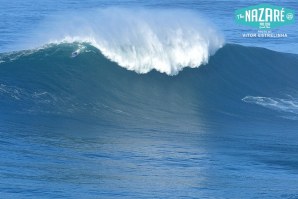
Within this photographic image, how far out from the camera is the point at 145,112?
25781 mm

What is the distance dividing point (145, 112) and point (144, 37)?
481 cm

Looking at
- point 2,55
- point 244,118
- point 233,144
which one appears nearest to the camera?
point 233,144

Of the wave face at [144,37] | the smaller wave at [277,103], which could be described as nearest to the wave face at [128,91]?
the smaller wave at [277,103]

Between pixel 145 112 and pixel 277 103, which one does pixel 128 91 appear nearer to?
pixel 145 112

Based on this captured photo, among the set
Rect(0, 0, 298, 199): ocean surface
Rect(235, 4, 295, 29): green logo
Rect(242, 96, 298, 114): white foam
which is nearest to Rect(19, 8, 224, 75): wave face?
Rect(0, 0, 298, 199): ocean surface

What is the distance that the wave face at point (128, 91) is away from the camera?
2494 cm

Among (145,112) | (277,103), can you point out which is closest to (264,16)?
(277,103)

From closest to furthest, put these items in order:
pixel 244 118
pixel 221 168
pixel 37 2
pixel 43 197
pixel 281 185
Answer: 1. pixel 43 197
2. pixel 281 185
3. pixel 221 168
4. pixel 244 118
5. pixel 37 2

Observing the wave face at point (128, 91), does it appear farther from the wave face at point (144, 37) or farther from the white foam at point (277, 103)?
the wave face at point (144, 37)

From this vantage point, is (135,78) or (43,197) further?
(135,78)

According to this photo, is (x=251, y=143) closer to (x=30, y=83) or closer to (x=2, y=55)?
(x=30, y=83)

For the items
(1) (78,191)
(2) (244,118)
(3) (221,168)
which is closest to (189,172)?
(3) (221,168)

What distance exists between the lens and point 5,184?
674 inches

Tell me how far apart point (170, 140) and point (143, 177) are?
3.99 m
